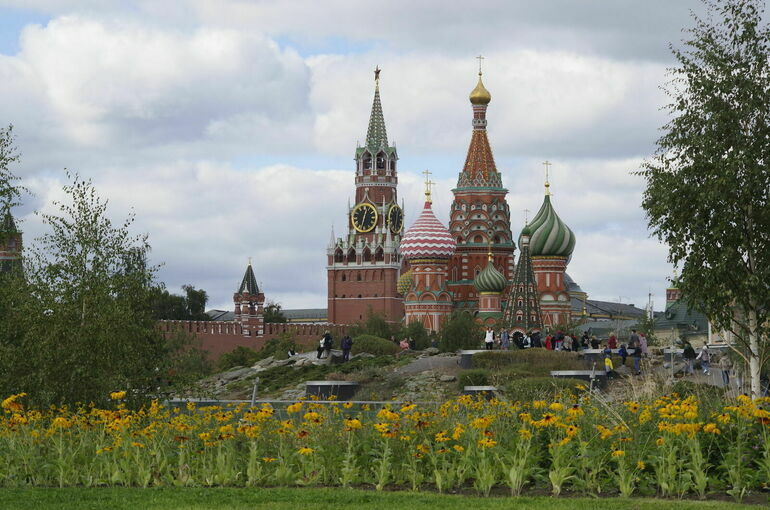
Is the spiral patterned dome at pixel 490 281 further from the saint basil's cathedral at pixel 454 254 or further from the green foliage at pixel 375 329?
the green foliage at pixel 375 329

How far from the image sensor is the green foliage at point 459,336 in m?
62.3

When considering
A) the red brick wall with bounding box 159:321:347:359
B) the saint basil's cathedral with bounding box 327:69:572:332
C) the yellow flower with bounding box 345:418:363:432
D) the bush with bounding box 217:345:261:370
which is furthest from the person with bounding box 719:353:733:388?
the red brick wall with bounding box 159:321:347:359

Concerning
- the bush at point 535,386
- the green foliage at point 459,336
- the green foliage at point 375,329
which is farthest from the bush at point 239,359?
the bush at point 535,386

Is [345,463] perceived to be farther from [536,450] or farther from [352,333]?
[352,333]

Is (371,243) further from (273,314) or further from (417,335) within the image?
(417,335)

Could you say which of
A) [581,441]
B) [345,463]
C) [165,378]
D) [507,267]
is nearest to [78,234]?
[165,378]

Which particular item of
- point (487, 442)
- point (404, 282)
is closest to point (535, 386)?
point (487, 442)

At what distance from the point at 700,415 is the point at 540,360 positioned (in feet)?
89.1

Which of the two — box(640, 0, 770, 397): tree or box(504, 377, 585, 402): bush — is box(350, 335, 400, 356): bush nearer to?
box(504, 377, 585, 402): bush

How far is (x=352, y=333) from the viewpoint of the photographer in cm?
7562

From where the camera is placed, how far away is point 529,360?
42.6 meters

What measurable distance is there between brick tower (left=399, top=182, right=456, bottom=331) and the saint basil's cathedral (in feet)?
0.21

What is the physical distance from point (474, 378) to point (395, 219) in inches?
3126

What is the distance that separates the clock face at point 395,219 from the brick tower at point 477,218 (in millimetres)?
22032
